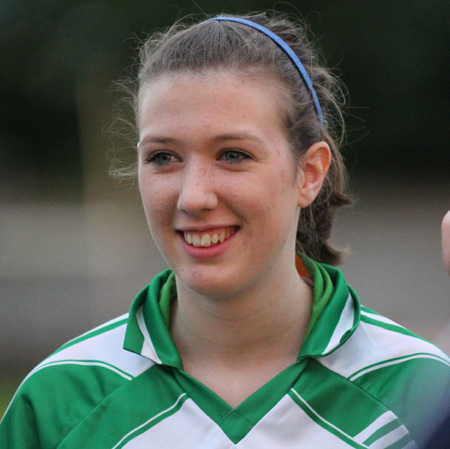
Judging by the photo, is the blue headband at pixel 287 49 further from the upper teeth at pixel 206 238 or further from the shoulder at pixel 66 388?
the shoulder at pixel 66 388

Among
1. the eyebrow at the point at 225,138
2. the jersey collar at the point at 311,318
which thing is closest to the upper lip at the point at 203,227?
the eyebrow at the point at 225,138

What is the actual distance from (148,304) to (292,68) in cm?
85

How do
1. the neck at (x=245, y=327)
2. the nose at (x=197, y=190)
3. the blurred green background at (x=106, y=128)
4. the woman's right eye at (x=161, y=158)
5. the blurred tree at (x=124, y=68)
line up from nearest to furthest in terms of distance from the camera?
the nose at (x=197, y=190) → the woman's right eye at (x=161, y=158) → the neck at (x=245, y=327) → the blurred green background at (x=106, y=128) → the blurred tree at (x=124, y=68)

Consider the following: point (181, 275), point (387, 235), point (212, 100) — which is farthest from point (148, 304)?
point (387, 235)

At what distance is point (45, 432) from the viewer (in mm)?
2150

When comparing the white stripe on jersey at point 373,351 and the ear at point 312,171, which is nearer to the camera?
the white stripe on jersey at point 373,351

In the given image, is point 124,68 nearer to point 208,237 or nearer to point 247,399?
point 208,237

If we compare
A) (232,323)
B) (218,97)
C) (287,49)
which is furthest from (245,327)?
(287,49)

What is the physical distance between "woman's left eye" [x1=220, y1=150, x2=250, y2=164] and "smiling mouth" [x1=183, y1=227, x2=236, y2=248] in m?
0.18

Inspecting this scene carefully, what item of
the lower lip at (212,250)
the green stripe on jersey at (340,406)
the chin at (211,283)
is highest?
the lower lip at (212,250)

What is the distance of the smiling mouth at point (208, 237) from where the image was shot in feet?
6.92

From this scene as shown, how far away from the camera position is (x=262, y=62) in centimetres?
225

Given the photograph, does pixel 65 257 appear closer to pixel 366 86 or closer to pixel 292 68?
pixel 366 86

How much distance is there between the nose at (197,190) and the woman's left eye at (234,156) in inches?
2.4
